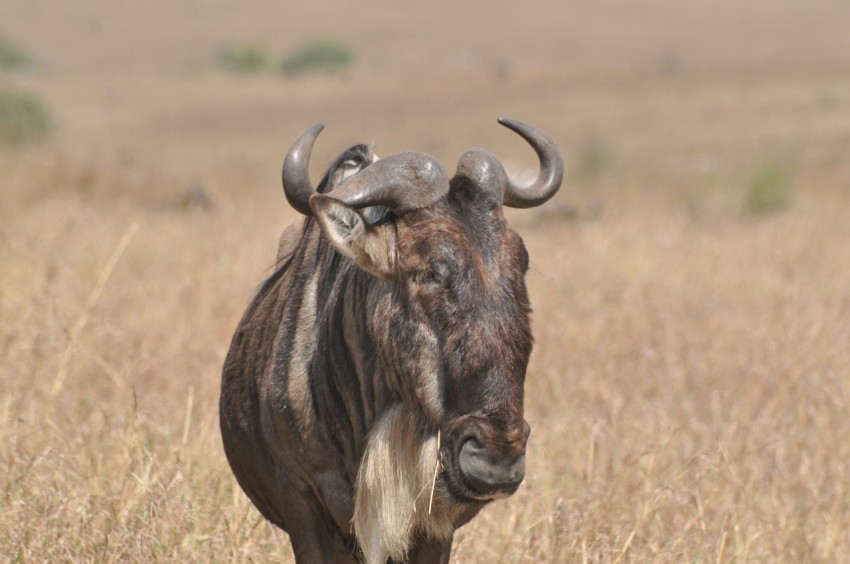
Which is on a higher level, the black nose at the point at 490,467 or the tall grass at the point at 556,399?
the black nose at the point at 490,467

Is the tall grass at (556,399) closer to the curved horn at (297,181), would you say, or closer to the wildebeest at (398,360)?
the wildebeest at (398,360)

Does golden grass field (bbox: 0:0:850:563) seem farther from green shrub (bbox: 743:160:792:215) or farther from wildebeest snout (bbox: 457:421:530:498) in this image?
wildebeest snout (bbox: 457:421:530:498)

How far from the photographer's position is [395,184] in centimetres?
332

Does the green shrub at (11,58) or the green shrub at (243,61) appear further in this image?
the green shrub at (243,61)

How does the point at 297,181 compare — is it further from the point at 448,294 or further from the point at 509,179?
the point at 509,179

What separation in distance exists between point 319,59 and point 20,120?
127 feet

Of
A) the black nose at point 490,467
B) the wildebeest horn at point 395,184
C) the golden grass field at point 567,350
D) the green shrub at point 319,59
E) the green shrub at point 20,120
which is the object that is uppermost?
the wildebeest horn at point 395,184

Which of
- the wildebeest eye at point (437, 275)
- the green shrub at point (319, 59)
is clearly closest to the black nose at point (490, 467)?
the wildebeest eye at point (437, 275)

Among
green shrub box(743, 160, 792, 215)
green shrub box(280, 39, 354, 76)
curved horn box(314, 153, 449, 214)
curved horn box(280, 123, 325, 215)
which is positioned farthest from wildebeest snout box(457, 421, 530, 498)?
green shrub box(280, 39, 354, 76)

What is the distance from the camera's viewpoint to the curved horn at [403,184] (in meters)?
3.31

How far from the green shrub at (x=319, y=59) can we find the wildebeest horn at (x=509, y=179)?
1960 inches

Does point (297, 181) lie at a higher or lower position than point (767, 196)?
higher

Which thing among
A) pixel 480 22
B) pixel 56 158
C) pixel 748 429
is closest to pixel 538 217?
pixel 56 158

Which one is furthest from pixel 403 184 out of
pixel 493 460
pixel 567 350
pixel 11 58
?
pixel 11 58
